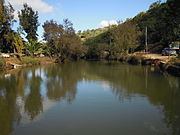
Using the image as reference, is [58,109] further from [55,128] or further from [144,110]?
[144,110]

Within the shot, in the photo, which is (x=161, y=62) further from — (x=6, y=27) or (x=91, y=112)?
(x=6, y=27)

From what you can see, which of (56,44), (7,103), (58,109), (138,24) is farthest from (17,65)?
(138,24)

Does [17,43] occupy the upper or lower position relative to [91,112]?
upper

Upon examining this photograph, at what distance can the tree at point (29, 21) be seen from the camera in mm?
46594

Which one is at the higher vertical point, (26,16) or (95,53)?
(26,16)

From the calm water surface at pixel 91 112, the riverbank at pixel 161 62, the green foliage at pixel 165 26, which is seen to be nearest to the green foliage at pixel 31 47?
the riverbank at pixel 161 62

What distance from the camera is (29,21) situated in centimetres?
4756

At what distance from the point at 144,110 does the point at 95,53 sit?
55.2 metres

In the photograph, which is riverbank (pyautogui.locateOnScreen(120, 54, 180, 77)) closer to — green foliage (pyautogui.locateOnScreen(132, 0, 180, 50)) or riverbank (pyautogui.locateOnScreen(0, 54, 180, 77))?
riverbank (pyautogui.locateOnScreen(0, 54, 180, 77))

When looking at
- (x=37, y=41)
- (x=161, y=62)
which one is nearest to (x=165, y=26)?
(x=161, y=62)

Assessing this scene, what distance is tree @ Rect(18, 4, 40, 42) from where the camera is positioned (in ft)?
153

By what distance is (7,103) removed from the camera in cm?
1059

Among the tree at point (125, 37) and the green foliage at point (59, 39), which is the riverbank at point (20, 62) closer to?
the green foliage at point (59, 39)

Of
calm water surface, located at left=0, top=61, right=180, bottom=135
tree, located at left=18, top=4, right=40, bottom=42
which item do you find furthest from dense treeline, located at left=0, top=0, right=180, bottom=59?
calm water surface, located at left=0, top=61, right=180, bottom=135
